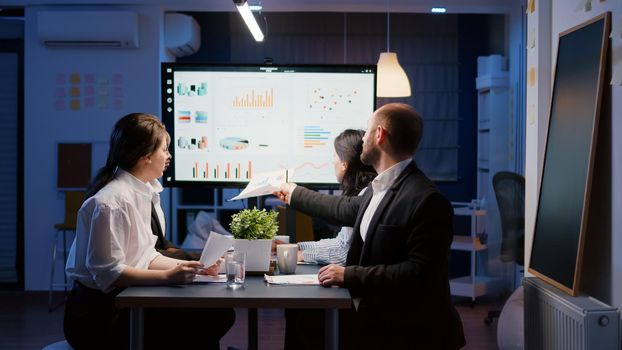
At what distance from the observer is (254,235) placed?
2779mm

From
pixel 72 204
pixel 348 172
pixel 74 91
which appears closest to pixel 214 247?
pixel 348 172

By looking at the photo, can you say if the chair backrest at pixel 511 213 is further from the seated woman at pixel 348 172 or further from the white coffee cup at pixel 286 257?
the white coffee cup at pixel 286 257

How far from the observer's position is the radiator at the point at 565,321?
253 centimetres

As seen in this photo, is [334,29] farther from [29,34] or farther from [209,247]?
[209,247]

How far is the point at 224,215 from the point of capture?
26.7 feet

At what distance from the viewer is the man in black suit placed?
2.53 metres

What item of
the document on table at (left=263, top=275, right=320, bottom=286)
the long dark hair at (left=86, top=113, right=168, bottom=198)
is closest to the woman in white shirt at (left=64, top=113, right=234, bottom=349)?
the long dark hair at (left=86, top=113, right=168, bottom=198)

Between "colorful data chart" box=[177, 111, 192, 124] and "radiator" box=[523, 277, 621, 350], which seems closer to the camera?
"radiator" box=[523, 277, 621, 350]

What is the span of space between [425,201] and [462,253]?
6081 mm

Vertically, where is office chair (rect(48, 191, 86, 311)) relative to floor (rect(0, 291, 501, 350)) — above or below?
above

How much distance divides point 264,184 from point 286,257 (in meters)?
0.50

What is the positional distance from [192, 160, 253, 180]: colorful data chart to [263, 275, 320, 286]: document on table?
1.24m

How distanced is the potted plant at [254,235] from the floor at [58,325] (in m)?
2.22

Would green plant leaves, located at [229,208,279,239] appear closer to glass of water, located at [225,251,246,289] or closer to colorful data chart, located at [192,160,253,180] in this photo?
glass of water, located at [225,251,246,289]
